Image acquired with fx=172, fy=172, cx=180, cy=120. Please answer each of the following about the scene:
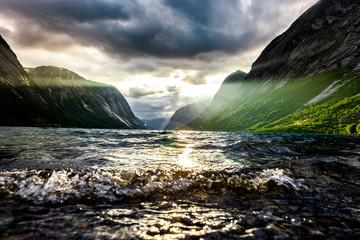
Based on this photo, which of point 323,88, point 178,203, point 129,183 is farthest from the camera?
point 323,88

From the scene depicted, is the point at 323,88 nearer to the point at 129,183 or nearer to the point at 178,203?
the point at 178,203

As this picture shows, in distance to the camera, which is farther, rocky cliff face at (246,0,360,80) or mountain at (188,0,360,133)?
rocky cliff face at (246,0,360,80)

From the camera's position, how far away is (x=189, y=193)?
7.79m

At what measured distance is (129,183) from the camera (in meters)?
8.35

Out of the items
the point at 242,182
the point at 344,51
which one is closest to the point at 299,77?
the point at 344,51

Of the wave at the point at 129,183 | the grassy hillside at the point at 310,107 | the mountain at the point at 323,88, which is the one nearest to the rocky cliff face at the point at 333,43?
the mountain at the point at 323,88

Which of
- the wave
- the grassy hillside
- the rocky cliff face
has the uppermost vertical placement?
the rocky cliff face

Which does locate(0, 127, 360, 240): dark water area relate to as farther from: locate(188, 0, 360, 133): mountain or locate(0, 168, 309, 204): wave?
locate(188, 0, 360, 133): mountain

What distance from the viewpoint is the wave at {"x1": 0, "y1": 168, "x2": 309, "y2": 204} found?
7.11 metres

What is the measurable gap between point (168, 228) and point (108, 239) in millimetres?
1560

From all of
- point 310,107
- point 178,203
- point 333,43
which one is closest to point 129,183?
point 178,203

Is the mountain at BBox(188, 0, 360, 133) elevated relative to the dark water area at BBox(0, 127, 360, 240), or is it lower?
elevated

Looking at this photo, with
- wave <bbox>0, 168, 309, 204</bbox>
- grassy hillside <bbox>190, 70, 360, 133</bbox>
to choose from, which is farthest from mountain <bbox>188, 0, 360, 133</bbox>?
wave <bbox>0, 168, 309, 204</bbox>

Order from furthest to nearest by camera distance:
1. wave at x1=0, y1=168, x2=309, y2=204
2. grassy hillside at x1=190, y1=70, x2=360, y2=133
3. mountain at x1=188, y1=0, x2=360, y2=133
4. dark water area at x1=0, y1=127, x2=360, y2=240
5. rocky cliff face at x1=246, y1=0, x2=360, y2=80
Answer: rocky cliff face at x1=246, y1=0, x2=360, y2=80 → mountain at x1=188, y1=0, x2=360, y2=133 → grassy hillside at x1=190, y1=70, x2=360, y2=133 → wave at x1=0, y1=168, x2=309, y2=204 → dark water area at x1=0, y1=127, x2=360, y2=240
